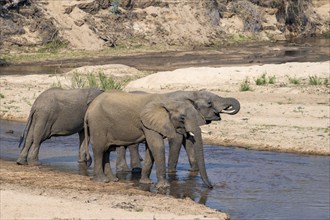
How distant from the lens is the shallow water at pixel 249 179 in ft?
54.6

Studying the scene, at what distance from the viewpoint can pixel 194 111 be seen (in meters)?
17.7

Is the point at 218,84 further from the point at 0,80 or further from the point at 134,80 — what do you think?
the point at 0,80

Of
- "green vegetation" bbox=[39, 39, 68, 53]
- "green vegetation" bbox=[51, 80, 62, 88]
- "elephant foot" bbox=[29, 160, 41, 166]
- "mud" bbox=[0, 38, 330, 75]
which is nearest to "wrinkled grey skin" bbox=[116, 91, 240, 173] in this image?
"elephant foot" bbox=[29, 160, 41, 166]

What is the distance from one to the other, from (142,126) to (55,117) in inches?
140

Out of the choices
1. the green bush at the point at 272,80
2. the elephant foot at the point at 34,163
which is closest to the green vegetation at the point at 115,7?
the green bush at the point at 272,80

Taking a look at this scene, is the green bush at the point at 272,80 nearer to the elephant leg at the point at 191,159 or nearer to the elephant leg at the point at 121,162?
the elephant leg at the point at 191,159

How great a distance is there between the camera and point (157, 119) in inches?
690

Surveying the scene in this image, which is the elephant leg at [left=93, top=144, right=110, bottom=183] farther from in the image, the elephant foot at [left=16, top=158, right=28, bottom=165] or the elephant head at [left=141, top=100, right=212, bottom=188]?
the elephant foot at [left=16, top=158, right=28, bottom=165]

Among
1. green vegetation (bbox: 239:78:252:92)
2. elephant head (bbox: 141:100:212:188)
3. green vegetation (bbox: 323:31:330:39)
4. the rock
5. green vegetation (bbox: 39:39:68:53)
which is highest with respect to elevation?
elephant head (bbox: 141:100:212:188)

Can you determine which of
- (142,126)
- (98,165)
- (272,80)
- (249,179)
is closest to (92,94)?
(98,165)

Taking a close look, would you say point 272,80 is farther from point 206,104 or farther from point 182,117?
point 182,117

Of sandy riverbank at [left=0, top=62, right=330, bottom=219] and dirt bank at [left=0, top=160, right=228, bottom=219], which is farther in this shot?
sandy riverbank at [left=0, top=62, right=330, bottom=219]

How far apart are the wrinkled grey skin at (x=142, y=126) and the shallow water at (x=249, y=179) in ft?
2.31

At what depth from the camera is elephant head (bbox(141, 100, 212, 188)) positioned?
17.5 meters
